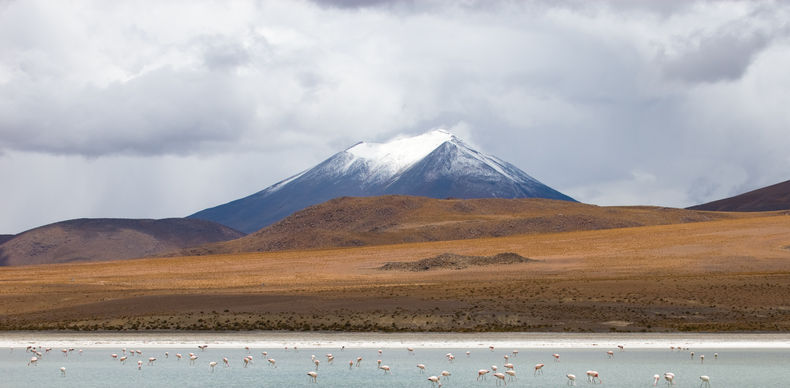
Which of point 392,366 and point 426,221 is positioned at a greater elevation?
point 426,221

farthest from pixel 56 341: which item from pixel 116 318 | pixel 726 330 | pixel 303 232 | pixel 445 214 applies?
pixel 445 214

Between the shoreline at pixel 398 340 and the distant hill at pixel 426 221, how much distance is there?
98394 millimetres

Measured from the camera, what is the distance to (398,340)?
40625 millimetres

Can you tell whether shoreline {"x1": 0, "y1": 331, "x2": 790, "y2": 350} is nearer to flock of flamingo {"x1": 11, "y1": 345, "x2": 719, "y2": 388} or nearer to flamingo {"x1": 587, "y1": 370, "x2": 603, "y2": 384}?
flock of flamingo {"x1": 11, "y1": 345, "x2": 719, "y2": 388}

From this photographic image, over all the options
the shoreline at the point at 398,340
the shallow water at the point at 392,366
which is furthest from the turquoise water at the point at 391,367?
the shoreline at the point at 398,340

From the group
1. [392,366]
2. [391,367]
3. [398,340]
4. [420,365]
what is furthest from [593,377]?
[398,340]

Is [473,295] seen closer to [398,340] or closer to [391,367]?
[398,340]

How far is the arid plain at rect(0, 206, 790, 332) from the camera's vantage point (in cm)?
4484

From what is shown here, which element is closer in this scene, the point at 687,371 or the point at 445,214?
the point at 687,371

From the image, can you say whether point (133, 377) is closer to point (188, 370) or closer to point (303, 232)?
point (188, 370)

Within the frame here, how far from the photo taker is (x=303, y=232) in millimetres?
154000

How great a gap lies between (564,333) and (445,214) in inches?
5069

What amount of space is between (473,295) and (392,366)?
75.7ft

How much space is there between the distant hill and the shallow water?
10376 centimetres
